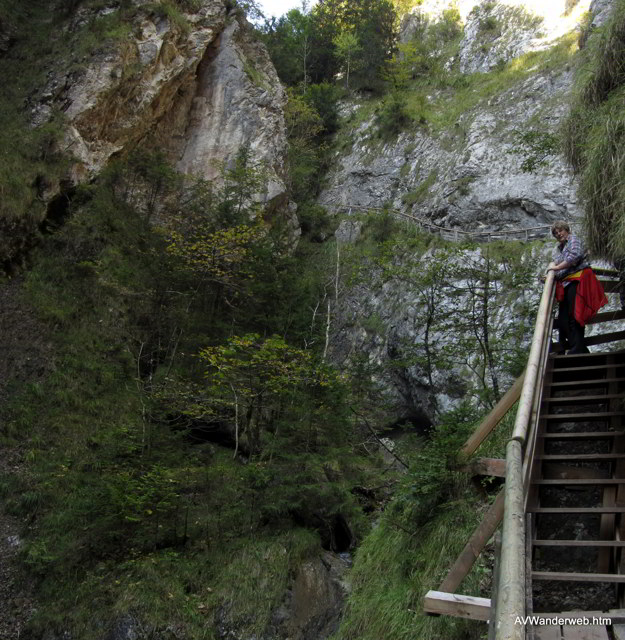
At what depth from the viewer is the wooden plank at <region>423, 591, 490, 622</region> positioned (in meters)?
3.21

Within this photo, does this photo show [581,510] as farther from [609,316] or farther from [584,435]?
[609,316]

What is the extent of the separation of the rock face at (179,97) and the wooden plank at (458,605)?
44.5 ft

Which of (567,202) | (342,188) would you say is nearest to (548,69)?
(567,202)

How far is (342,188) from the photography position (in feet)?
Answer: 83.0

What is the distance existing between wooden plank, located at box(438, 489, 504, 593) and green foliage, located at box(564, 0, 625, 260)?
2.61m

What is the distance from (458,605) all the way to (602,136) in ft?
14.3

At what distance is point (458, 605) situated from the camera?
3.24 metres

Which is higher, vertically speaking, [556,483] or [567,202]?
[567,202]

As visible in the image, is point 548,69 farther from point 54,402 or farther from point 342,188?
point 54,402

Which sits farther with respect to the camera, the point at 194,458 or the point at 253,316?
the point at 253,316

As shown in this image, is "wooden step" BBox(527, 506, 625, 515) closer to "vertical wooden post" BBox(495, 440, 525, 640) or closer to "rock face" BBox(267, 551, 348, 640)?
"vertical wooden post" BBox(495, 440, 525, 640)

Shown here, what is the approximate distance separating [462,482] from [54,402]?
8265 millimetres

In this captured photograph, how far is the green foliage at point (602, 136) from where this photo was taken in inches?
199

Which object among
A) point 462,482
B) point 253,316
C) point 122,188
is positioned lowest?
point 462,482
